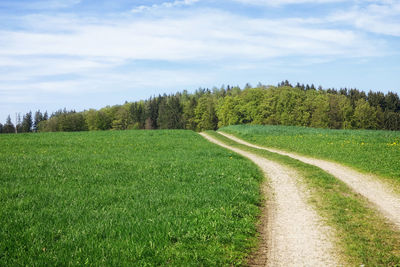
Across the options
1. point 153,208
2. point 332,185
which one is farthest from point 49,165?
point 332,185

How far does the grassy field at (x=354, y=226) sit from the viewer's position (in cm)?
660

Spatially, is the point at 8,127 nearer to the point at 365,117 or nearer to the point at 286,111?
the point at 286,111

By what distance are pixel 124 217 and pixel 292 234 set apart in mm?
4963

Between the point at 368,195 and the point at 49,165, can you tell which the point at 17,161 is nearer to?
the point at 49,165

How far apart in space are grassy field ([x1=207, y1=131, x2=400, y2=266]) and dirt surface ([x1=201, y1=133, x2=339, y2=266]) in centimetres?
37

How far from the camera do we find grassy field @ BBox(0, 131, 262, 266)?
609cm

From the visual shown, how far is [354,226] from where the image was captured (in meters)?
8.38

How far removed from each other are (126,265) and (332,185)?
1101 centimetres

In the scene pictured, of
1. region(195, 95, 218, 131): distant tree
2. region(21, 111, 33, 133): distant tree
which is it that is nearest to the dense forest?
region(195, 95, 218, 131): distant tree

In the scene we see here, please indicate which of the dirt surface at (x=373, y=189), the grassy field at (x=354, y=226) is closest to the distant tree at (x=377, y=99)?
the dirt surface at (x=373, y=189)

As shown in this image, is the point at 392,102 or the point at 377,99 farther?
the point at 392,102

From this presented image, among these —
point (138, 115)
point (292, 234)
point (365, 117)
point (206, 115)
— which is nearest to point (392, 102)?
point (365, 117)

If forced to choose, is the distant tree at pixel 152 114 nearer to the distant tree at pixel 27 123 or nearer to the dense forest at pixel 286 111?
the dense forest at pixel 286 111

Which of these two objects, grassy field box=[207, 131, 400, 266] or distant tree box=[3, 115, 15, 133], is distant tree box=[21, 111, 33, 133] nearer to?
distant tree box=[3, 115, 15, 133]
